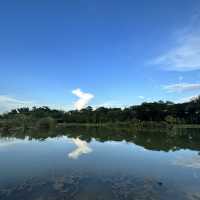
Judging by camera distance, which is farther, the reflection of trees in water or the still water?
the reflection of trees in water

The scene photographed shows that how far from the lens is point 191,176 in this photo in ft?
26.7

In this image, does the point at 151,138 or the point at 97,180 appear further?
the point at 151,138

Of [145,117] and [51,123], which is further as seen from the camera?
[145,117]

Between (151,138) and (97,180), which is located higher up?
(151,138)

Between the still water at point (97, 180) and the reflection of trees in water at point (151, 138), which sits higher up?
the reflection of trees in water at point (151, 138)

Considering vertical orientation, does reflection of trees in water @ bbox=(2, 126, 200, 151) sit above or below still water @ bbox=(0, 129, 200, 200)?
above

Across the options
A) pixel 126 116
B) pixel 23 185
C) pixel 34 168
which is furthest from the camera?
pixel 126 116

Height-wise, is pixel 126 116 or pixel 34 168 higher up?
pixel 126 116

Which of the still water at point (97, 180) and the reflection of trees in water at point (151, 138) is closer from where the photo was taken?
the still water at point (97, 180)

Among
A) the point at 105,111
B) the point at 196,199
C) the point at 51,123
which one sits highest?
the point at 105,111

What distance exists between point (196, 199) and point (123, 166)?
4.29m

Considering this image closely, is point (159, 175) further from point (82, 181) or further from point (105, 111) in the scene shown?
point (105, 111)

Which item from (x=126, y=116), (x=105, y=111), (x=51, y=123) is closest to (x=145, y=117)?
(x=126, y=116)

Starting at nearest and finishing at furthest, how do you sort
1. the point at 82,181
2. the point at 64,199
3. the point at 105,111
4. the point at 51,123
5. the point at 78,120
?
the point at 64,199
the point at 82,181
the point at 51,123
the point at 78,120
the point at 105,111
